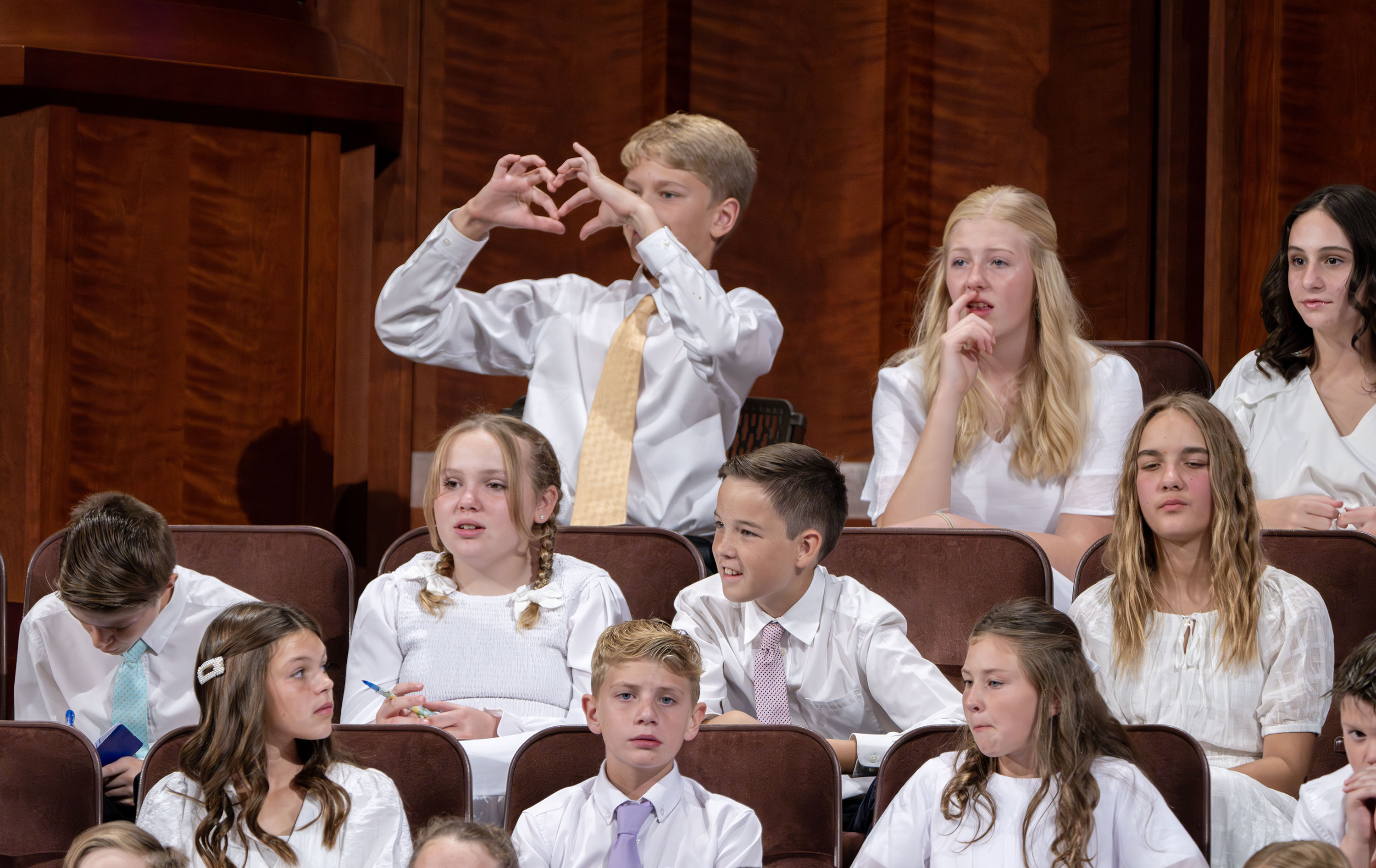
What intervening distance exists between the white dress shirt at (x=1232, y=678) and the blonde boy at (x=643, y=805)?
1.98 feet

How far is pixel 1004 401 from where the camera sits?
3.00 meters

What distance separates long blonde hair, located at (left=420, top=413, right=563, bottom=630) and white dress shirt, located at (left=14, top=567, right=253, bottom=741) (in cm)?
33

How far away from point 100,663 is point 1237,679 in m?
1.76

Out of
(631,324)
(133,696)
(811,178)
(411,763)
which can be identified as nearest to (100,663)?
(133,696)

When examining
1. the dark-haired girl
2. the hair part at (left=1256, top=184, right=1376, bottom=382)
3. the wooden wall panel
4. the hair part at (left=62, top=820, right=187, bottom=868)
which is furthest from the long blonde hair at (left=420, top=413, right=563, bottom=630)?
the wooden wall panel

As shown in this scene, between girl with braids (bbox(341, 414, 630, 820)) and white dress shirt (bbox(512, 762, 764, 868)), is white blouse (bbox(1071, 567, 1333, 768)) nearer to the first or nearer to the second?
white dress shirt (bbox(512, 762, 764, 868))

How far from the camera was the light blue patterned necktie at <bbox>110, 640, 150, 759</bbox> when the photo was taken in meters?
2.44

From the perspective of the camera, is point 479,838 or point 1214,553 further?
point 1214,553

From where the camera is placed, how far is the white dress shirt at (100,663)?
251 cm

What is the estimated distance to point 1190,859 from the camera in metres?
→ 1.84

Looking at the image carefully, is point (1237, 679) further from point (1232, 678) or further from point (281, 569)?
point (281, 569)

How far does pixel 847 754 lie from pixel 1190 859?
1.66ft

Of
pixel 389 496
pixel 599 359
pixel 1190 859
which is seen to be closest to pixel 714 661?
pixel 1190 859

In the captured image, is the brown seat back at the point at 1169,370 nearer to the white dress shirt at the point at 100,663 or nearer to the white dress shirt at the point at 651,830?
the white dress shirt at the point at 651,830
